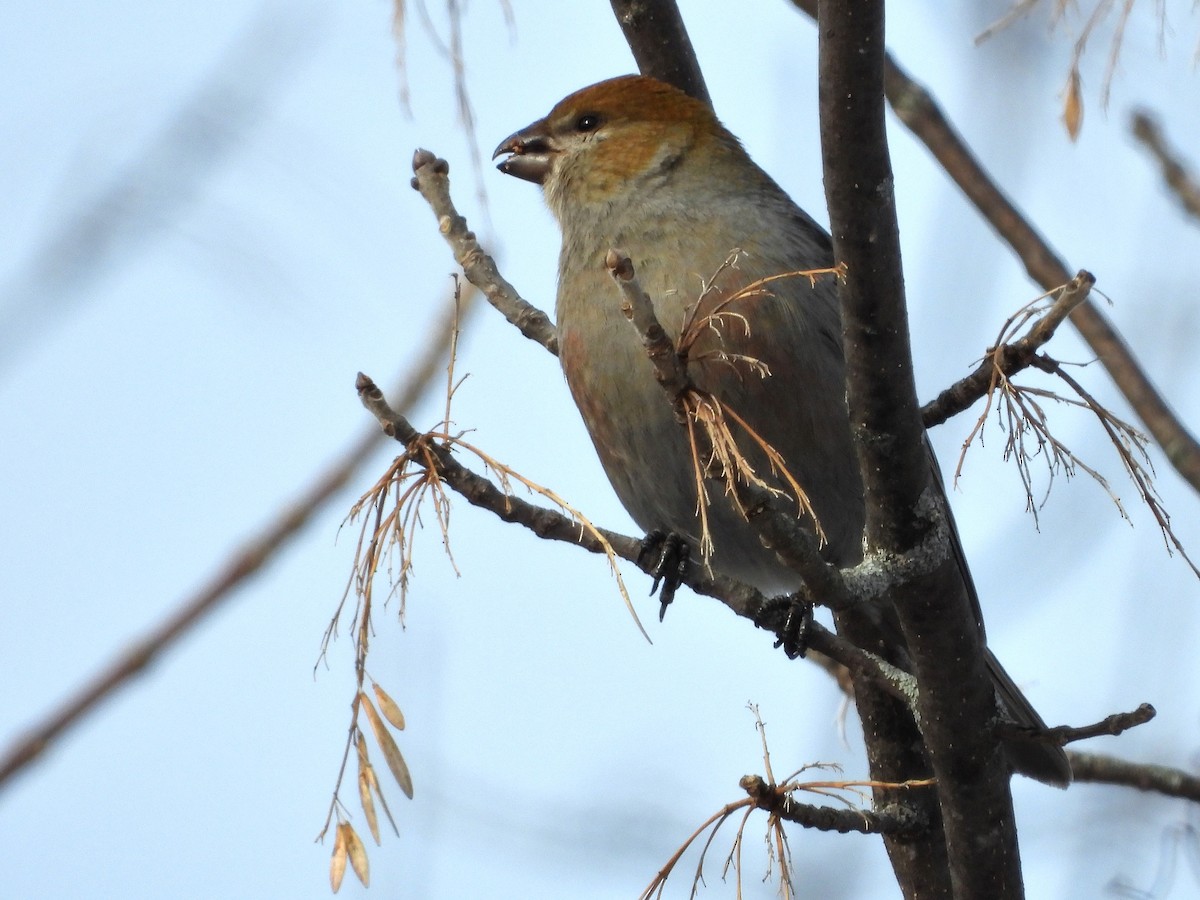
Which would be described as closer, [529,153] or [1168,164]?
[1168,164]

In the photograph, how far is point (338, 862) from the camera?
2.08 meters

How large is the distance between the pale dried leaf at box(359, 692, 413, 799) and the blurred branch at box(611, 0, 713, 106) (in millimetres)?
2409

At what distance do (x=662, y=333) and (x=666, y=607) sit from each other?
5.33 ft

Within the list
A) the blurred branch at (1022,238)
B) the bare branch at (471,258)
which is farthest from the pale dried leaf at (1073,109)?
the bare branch at (471,258)

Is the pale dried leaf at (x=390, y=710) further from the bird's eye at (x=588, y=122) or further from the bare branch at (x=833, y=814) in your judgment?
the bird's eye at (x=588, y=122)

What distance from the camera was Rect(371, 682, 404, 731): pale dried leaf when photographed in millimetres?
2143

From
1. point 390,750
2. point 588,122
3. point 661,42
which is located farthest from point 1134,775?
point 588,122

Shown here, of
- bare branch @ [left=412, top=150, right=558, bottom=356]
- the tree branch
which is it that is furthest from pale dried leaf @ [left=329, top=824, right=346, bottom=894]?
bare branch @ [left=412, top=150, right=558, bottom=356]

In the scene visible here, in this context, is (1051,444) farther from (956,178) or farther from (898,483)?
(956,178)

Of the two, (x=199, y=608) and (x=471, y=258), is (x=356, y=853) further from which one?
(x=471, y=258)

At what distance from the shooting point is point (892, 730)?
3.51 m

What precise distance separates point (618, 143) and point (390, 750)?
2852 millimetres

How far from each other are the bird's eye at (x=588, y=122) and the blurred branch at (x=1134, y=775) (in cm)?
244

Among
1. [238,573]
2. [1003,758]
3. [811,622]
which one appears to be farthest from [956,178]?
[238,573]
